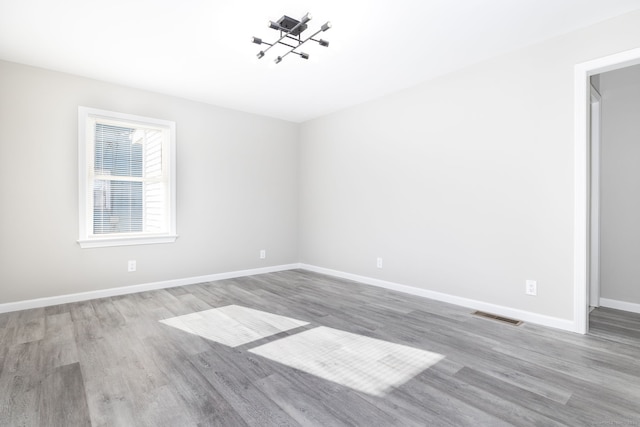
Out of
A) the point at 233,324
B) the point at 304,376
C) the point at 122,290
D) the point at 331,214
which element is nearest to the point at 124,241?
the point at 122,290

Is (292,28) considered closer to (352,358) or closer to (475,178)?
(475,178)

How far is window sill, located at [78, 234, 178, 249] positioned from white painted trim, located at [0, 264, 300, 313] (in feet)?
1.69

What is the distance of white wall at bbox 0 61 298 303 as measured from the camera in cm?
327

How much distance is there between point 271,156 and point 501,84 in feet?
10.8

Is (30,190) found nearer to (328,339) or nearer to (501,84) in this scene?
(328,339)

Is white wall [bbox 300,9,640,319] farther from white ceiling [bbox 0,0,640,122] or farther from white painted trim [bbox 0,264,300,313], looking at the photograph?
white painted trim [bbox 0,264,300,313]

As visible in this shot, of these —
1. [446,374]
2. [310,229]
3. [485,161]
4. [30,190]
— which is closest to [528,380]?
[446,374]

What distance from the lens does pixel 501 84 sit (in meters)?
3.13

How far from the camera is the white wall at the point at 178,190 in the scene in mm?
3271

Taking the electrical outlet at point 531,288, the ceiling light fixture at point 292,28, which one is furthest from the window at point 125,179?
the electrical outlet at point 531,288

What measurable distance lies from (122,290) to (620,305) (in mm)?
5447

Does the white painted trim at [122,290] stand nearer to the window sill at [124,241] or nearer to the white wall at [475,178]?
the window sill at [124,241]

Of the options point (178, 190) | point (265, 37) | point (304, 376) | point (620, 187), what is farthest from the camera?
point (178, 190)

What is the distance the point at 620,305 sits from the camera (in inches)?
133
